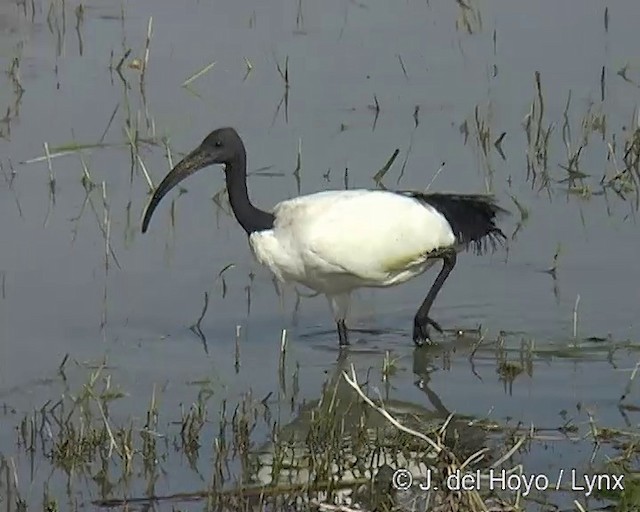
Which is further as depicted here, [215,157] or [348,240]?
[215,157]

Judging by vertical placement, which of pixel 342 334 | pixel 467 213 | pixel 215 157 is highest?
pixel 215 157

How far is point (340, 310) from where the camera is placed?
28.2 feet

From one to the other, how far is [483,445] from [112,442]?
134 centimetres

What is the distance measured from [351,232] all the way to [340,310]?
1.51 ft

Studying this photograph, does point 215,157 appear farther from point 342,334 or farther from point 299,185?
point 299,185

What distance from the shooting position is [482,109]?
11789 millimetres

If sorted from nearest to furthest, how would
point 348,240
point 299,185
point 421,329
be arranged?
1. point 348,240
2. point 421,329
3. point 299,185

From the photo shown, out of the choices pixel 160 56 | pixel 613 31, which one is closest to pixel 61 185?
pixel 160 56

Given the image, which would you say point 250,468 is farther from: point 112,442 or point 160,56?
point 160,56

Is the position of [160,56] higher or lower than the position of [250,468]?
higher

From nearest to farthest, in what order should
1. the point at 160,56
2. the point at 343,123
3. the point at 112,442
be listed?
the point at 112,442, the point at 343,123, the point at 160,56

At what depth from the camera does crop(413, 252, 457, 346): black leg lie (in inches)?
335

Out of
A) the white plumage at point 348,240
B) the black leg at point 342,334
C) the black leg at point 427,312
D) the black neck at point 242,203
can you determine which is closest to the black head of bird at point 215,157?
the black neck at point 242,203

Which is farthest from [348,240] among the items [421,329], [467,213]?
[467,213]
